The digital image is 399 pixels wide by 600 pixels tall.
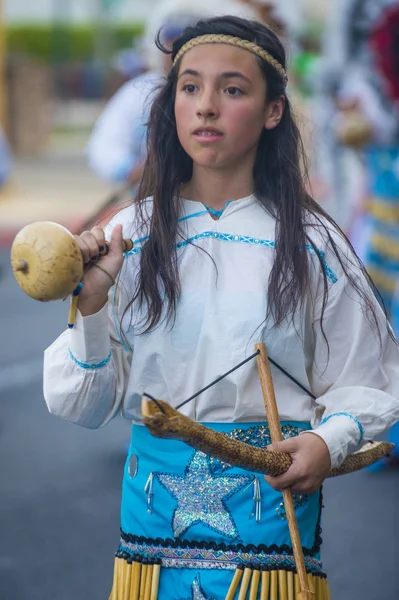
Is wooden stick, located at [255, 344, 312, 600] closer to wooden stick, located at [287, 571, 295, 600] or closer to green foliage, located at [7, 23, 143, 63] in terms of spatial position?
wooden stick, located at [287, 571, 295, 600]

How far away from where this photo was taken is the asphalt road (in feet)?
14.1

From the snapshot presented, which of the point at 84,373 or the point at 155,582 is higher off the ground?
the point at 84,373

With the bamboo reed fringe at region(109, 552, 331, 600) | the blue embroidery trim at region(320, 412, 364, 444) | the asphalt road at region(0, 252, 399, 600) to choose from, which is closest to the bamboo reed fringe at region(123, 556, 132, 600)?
the bamboo reed fringe at region(109, 552, 331, 600)

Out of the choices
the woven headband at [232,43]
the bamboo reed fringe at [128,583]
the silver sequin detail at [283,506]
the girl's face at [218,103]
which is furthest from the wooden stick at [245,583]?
the woven headband at [232,43]

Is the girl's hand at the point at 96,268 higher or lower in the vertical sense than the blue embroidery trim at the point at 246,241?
lower

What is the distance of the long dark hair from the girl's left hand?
27cm

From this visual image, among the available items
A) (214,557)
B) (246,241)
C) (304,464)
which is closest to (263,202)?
(246,241)

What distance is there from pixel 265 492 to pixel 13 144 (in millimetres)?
20394

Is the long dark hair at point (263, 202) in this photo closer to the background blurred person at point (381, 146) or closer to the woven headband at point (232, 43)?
the woven headband at point (232, 43)

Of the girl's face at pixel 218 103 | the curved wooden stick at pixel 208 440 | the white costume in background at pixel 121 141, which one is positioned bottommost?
the curved wooden stick at pixel 208 440

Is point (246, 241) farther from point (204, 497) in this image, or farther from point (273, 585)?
point (273, 585)

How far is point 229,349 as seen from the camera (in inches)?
90.5

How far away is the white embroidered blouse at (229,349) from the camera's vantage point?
229 cm

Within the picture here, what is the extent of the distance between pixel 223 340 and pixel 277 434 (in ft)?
0.81
